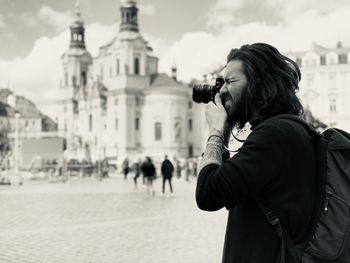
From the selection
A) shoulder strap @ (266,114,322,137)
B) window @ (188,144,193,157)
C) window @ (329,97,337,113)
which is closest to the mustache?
shoulder strap @ (266,114,322,137)

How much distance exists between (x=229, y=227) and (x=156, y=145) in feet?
275

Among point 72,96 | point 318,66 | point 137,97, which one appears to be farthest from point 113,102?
point 318,66

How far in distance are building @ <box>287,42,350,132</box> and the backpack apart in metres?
70.1

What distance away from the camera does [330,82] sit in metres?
71.3

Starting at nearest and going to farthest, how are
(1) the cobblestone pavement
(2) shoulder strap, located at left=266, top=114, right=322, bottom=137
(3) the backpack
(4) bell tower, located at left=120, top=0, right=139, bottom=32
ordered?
(3) the backpack, (2) shoulder strap, located at left=266, top=114, right=322, bottom=137, (1) the cobblestone pavement, (4) bell tower, located at left=120, top=0, right=139, bottom=32

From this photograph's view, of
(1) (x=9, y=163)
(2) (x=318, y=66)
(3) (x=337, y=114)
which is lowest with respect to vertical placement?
(1) (x=9, y=163)

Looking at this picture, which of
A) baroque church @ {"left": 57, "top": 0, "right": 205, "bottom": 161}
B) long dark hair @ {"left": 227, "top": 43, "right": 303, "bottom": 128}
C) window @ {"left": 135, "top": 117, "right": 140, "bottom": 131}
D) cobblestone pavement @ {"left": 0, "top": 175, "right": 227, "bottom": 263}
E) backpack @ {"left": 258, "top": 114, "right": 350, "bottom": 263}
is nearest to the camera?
backpack @ {"left": 258, "top": 114, "right": 350, "bottom": 263}

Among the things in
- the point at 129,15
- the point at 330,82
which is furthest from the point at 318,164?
the point at 129,15

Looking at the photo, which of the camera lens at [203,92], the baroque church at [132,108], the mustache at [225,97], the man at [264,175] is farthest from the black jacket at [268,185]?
the baroque church at [132,108]

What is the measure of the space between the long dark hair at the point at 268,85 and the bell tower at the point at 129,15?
87144mm

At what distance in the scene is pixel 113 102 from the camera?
→ 8712cm

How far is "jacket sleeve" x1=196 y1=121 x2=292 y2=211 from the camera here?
2129 mm

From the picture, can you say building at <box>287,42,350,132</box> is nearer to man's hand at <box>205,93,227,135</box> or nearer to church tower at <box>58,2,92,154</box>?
church tower at <box>58,2,92,154</box>

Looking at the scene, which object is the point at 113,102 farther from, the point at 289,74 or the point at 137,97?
the point at 289,74
